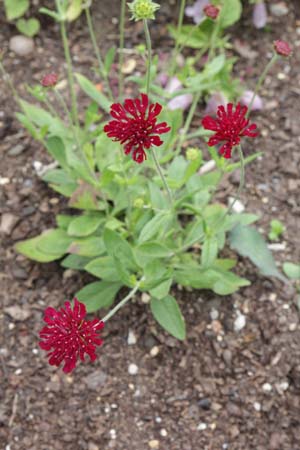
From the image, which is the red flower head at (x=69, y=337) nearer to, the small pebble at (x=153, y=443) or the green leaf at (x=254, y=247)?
the small pebble at (x=153, y=443)

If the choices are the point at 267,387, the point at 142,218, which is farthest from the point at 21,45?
the point at 267,387

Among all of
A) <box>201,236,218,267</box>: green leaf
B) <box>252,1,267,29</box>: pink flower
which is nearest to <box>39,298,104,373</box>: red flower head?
<box>201,236,218,267</box>: green leaf

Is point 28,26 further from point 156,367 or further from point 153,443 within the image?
point 153,443

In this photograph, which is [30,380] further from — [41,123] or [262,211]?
[262,211]

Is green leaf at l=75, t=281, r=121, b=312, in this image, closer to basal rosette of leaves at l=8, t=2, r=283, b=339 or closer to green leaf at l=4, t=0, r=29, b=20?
basal rosette of leaves at l=8, t=2, r=283, b=339

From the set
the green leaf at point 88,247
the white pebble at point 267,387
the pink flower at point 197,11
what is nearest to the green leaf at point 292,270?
the white pebble at point 267,387
